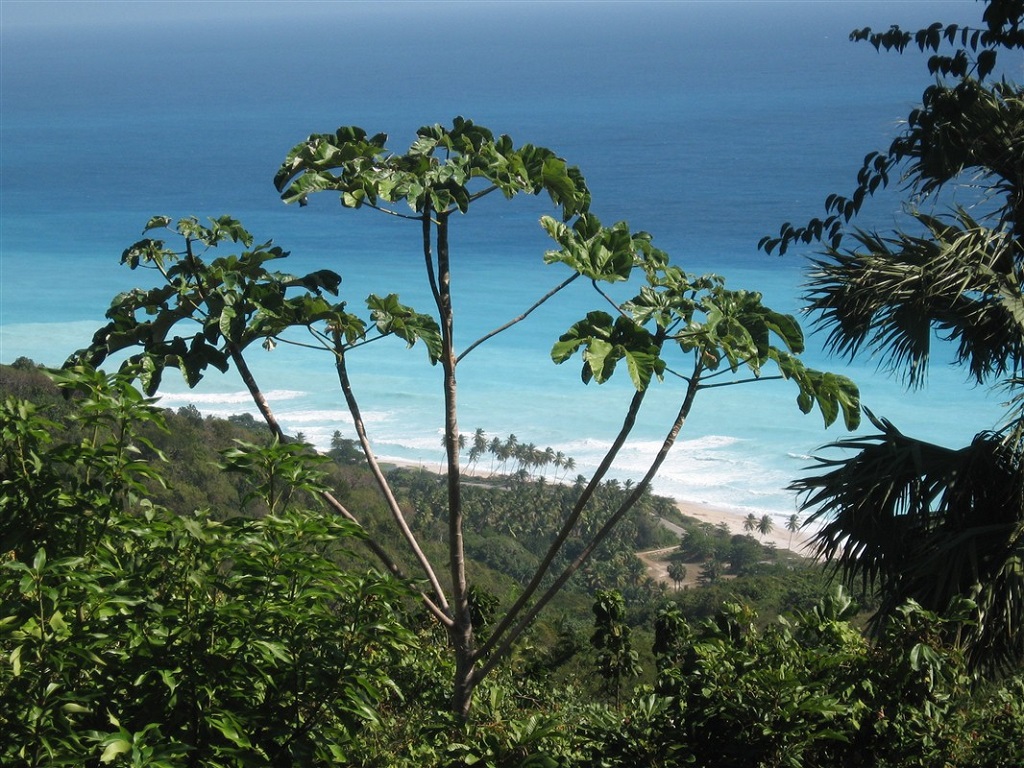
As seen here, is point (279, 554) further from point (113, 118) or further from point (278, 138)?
point (113, 118)

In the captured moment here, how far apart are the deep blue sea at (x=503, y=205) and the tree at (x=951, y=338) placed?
294 millimetres

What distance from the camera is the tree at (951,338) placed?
12.9 ft

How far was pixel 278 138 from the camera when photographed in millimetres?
63781

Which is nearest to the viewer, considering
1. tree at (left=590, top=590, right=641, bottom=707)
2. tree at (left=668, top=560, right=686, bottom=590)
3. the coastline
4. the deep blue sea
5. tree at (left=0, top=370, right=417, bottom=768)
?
tree at (left=0, top=370, right=417, bottom=768)

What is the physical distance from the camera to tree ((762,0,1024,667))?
12.9ft

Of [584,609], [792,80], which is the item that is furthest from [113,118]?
[584,609]

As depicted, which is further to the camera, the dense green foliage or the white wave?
the white wave

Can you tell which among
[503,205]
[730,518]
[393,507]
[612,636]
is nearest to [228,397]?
[730,518]

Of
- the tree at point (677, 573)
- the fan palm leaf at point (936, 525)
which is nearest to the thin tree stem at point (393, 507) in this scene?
the fan palm leaf at point (936, 525)

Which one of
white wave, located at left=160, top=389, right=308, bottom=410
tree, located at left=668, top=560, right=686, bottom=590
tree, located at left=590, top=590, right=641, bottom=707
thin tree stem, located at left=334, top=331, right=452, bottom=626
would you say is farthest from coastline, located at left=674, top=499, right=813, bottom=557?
thin tree stem, located at left=334, top=331, right=452, bottom=626

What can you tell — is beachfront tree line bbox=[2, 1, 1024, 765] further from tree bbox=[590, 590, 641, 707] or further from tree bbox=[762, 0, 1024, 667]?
tree bbox=[590, 590, 641, 707]

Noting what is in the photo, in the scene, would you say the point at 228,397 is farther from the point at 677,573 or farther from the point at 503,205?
the point at 503,205

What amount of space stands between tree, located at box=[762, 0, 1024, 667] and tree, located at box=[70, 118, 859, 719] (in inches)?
65.6

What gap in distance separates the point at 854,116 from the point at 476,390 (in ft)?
145
